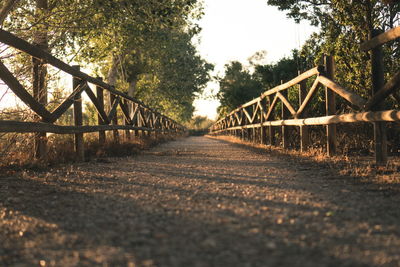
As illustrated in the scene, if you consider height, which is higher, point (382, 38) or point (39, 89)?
point (382, 38)

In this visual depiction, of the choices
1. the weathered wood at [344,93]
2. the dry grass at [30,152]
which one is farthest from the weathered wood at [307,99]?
the dry grass at [30,152]

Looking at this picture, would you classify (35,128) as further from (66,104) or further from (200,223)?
(200,223)

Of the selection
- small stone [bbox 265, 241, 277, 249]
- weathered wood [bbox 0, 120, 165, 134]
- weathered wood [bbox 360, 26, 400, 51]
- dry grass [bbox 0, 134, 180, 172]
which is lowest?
small stone [bbox 265, 241, 277, 249]

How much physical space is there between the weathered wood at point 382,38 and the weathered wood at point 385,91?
0.42 metres

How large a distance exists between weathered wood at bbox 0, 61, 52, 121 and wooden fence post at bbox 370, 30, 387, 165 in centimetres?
405

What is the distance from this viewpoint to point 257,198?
2.70m

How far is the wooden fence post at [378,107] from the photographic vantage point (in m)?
4.17

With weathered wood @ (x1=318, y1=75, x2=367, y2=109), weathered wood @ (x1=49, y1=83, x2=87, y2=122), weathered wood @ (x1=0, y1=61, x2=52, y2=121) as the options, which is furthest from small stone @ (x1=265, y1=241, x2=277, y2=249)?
weathered wood @ (x1=49, y1=83, x2=87, y2=122)

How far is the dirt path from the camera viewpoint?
1.58m

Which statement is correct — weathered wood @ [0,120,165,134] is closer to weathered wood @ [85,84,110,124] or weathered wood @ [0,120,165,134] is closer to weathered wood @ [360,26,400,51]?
weathered wood @ [85,84,110,124]

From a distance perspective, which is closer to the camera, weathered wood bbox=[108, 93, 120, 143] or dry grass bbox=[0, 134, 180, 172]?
dry grass bbox=[0, 134, 180, 172]

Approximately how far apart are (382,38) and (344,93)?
36.9 inches

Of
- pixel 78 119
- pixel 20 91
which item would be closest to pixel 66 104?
pixel 78 119

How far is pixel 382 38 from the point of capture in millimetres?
4035
